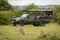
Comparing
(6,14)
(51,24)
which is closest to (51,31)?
(51,24)

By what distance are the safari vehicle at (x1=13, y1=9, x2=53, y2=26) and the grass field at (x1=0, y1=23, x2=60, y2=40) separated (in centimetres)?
21

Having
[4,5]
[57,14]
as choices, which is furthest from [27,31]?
[4,5]

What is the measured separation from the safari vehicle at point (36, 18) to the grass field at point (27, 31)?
21 cm

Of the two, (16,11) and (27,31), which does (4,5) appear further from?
(27,31)

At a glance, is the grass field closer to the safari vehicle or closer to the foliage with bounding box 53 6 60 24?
the foliage with bounding box 53 6 60 24

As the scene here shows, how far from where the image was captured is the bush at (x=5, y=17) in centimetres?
463

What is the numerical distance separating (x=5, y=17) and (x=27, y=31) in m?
0.58

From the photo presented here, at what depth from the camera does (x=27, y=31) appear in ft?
14.8

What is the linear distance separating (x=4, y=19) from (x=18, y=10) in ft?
1.19

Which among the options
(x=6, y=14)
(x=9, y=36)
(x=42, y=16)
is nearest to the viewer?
(x=9, y=36)

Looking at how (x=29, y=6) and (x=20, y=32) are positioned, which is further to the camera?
(x=29, y=6)

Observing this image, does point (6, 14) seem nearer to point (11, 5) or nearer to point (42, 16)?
point (11, 5)

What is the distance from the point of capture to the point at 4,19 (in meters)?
4.74

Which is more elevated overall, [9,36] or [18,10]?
[18,10]
